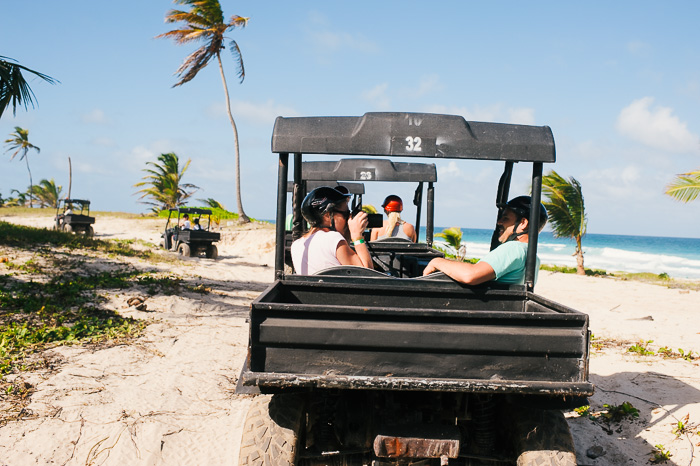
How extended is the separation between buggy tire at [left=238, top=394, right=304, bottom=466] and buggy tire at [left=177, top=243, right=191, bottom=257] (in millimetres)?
14923

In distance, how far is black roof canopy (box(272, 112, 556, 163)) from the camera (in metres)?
3.22

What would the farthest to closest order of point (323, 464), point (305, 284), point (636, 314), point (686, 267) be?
1. point (686, 267)
2. point (636, 314)
3. point (305, 284)
4. point (323, 464)

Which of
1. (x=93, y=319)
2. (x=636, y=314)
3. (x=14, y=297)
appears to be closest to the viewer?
(x=93, y=319)

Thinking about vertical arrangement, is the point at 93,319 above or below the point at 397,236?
below

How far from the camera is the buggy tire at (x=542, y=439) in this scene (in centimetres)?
263

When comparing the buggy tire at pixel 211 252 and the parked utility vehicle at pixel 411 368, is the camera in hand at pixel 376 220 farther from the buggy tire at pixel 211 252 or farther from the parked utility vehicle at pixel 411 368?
the buggy tire at pixel 211 252

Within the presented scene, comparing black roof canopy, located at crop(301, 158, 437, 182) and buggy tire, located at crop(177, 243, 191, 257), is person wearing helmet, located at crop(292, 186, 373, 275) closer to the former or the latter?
black roof canopy, located at crop(301, 158, 437, 182)

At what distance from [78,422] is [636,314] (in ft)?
30.5

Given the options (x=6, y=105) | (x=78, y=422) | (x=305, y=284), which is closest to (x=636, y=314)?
(x=305, y=284)

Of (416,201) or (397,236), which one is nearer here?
(397,236)

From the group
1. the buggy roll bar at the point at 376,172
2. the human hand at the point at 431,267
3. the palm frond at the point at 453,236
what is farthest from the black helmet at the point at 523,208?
the palm frond at the point at 453,236

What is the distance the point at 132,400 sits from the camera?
4703 mm

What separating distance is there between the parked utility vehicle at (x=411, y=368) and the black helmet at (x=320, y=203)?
33.6 inches

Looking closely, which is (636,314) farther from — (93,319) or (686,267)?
(686,267)
